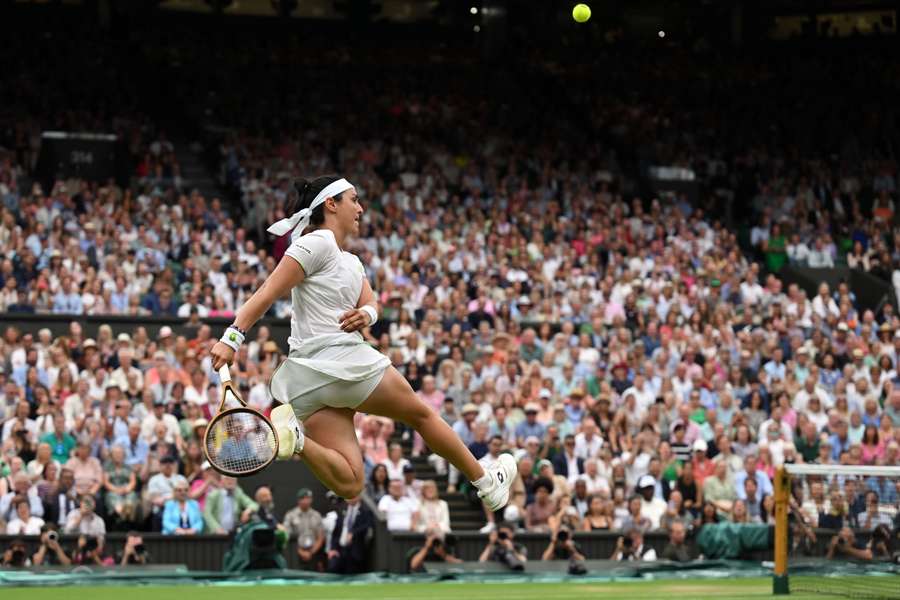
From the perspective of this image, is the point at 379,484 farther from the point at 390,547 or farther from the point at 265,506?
the point at 265,506

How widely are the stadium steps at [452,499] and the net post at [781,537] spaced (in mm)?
5945

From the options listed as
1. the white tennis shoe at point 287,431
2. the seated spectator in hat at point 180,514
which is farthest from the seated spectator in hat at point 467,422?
the white tennis shoe at point 287,431

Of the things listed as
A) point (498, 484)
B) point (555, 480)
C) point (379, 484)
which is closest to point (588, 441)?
point (555, 480)

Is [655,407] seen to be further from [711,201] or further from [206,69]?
[206,69]

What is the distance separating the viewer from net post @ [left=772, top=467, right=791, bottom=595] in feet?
42.8

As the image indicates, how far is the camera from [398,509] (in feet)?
57.9

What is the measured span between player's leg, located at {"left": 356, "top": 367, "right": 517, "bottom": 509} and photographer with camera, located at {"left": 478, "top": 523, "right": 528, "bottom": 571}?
8238 mm

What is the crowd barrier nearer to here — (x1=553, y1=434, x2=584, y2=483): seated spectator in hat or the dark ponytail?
(x1=553, y1=434, x2=584, y2=483): seated spectator in hat

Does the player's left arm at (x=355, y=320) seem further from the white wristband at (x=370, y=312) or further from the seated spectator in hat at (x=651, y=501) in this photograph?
the seated spectator in hat at (x=651, y=501)

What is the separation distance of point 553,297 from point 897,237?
9105 mm

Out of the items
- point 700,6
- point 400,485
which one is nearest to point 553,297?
point 400,485

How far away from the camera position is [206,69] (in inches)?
1270

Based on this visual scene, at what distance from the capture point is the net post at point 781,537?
42.8 feet

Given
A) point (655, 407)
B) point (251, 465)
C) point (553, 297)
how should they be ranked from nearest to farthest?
point (251, 465) < point (655, 407) < point (553, 297)
